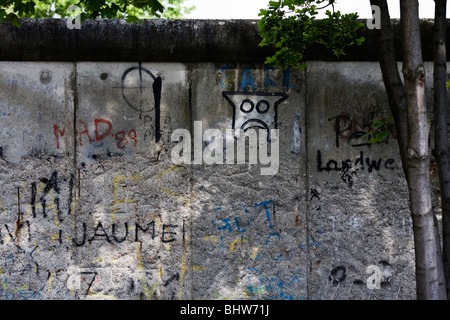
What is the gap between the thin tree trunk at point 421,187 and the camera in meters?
3.28

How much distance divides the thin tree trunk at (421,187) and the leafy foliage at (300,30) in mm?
1012

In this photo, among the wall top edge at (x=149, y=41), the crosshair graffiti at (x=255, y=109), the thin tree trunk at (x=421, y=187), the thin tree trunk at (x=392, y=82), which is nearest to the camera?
the thin tree trunk at (x=421, y=187)

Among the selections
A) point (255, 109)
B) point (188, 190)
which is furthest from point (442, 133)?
point (188, 190)

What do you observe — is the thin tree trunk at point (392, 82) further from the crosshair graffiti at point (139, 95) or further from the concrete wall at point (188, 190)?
the crosshair graffiti at point (139, 95)

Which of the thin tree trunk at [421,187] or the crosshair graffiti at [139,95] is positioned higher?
the crosshair graffiti at [139,95]

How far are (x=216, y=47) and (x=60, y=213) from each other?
1.88 metres

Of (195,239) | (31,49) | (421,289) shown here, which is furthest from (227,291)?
(31,49)

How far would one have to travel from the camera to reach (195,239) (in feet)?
15.4

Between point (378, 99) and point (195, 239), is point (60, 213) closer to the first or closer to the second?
point (195, 239)

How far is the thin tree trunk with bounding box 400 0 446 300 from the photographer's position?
3.28 metres

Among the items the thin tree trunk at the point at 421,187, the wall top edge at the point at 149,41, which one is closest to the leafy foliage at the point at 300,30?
the wall top edge at the point at 149,41

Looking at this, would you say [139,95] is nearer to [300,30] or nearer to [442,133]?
[300,30]

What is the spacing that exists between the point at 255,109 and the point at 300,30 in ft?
2.65

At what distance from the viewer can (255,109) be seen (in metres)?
4.77
